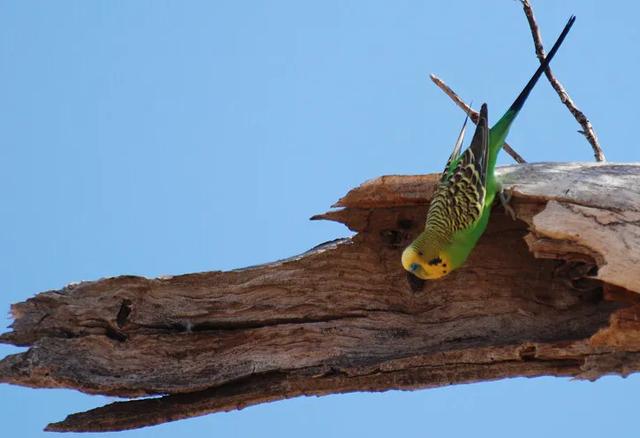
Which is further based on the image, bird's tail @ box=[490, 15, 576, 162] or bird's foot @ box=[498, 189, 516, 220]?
bird's tail @ box=[490, 15, 576, 162]

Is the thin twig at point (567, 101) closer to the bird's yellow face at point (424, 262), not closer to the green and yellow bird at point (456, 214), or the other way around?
the green and yellow bird at point (456, 214)

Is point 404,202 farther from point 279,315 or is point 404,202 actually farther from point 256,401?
point 256,401

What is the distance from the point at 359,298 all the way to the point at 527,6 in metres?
2.45

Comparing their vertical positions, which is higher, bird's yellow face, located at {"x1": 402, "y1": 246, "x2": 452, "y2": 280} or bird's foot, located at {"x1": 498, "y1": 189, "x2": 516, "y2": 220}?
bird's foot, located at {"x1": 498, "y1": 189, "x2": 516, "y2": 220}

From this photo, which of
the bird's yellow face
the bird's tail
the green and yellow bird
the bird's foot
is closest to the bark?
the bird's foot

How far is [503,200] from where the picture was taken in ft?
18.0

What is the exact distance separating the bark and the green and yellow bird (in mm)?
194

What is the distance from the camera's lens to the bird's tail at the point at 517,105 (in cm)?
613

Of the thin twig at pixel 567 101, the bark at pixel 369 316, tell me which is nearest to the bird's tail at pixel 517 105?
the thin twig at pixel 567 101

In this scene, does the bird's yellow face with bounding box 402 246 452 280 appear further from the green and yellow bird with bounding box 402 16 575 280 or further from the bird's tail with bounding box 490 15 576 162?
the bird's tail with bounding box 490 15 576 162

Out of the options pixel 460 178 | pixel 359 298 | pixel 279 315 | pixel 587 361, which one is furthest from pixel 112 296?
pixel 587 361

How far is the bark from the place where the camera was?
5113 mm

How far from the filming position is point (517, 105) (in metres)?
6.16

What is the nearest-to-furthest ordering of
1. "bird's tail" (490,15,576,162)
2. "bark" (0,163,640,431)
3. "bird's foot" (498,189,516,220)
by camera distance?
1. "bark" (0,163,640,431)
2. "bird's foot" (498,189,516,220)
3. "bird's tail" (490,15,576,162)
